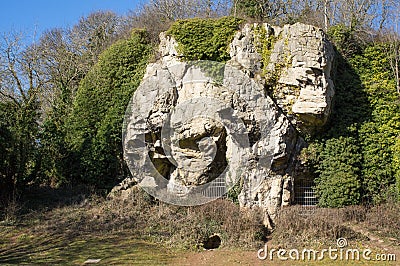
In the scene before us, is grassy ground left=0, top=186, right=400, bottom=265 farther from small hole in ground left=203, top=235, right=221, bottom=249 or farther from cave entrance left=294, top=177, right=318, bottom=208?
cave entrance left=294, top=177, right=318, bottom=208

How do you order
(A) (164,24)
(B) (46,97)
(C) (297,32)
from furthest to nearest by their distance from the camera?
(B) (46,97) < (A) (164,24) < (C) (297,32)

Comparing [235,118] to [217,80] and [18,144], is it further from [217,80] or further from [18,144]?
[18,144]

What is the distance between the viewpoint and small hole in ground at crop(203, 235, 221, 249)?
9728 mm

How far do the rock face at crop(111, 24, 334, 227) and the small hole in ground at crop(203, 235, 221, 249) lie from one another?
5.22ft

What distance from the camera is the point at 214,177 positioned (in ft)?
41.7

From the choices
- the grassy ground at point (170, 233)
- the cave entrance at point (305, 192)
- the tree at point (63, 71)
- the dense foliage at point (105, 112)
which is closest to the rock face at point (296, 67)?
the cave entrance at point (305, 192)

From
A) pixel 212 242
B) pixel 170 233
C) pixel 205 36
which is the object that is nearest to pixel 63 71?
pixel 205 36

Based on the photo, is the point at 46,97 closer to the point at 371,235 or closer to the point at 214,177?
the point at 214,177

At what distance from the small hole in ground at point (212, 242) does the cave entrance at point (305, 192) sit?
10.3 ft

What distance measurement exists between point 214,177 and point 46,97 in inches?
430

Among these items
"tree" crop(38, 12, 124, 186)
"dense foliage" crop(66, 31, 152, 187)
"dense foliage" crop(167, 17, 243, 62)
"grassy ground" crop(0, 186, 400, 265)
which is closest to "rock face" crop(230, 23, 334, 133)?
"dense foliage" crop(167, 17, 243, 62)

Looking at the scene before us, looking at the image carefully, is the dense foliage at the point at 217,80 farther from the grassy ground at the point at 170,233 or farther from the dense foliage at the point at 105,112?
the grassy ground at the point at 170,233

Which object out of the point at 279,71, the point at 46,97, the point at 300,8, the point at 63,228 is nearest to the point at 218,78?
the point at 279,71

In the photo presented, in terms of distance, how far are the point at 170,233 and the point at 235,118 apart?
391 centimetres
